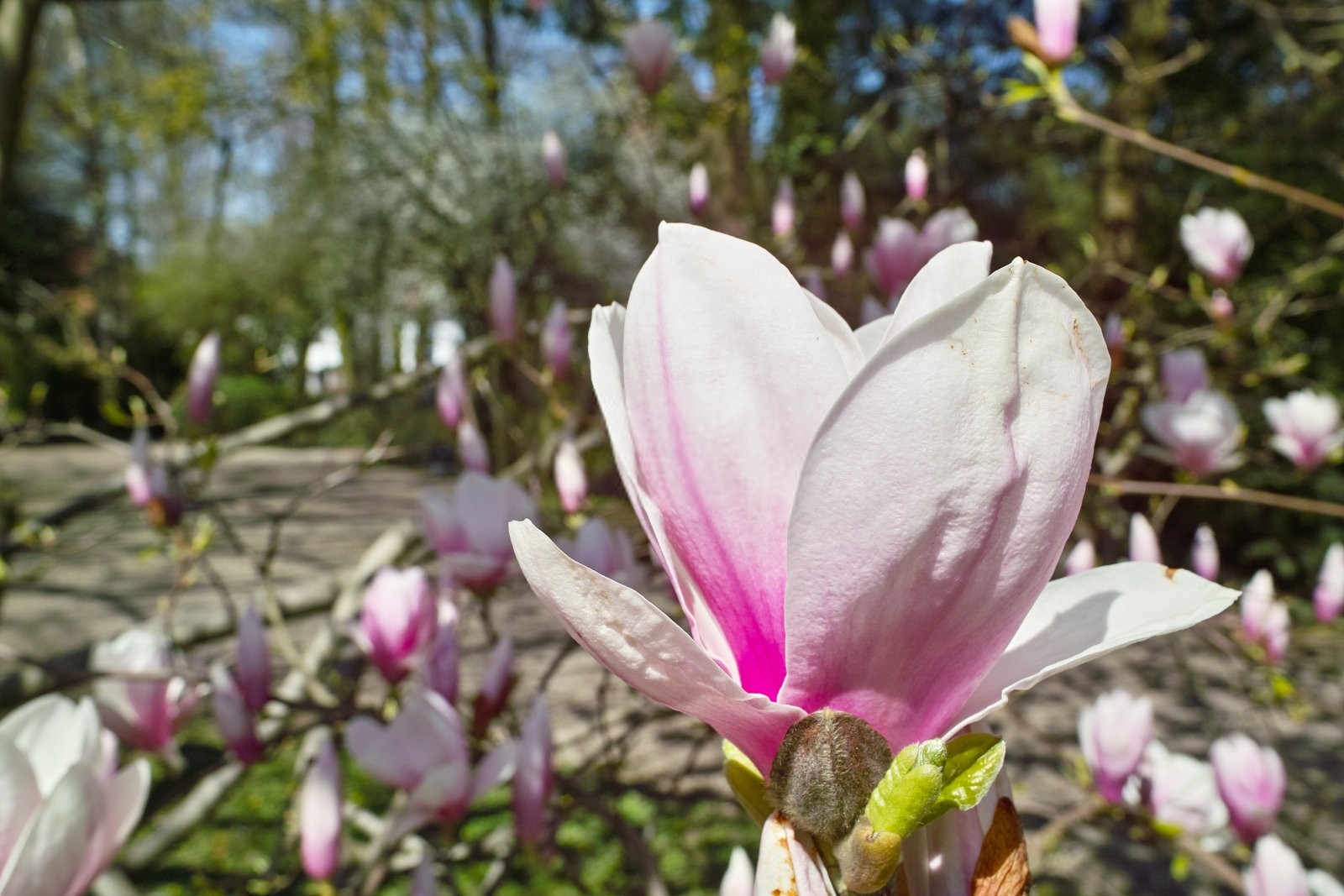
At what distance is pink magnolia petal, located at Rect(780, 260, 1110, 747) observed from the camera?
1.00 ft

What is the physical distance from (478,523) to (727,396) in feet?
3.43

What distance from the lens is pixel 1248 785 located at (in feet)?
3.69

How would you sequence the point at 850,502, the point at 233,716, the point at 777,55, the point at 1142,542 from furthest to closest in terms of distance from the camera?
the point at 777,55 → the point at 1142,542 → the point at 233,716 → the point at 850,502

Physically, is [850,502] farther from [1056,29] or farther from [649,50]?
[649,50]

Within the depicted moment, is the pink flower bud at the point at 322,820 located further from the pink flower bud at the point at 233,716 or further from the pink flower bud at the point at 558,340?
the pink flower bud at the point at 558,340

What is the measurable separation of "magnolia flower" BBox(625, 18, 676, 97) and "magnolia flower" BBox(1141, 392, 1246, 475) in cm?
164

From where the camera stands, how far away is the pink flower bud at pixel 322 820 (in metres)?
0.93

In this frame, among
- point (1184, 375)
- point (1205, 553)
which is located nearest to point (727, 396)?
point (1205, 553)

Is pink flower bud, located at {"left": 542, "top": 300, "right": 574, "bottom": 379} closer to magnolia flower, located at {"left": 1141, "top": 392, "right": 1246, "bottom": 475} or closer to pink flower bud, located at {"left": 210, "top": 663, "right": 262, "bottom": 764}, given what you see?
pink flower bud, located at {"left": 210, "top": 663, "right": 262, "bottom": 764}

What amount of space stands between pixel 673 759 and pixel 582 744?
18.2 inches

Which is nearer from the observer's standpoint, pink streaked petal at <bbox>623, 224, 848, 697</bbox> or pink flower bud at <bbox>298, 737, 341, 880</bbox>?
pink streaked petal at <bbox>623, 224, 848, 697</bbox>

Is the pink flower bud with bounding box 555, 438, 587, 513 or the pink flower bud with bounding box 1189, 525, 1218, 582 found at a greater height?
the pink flower bud with bounding box 555, 438, 587, 513

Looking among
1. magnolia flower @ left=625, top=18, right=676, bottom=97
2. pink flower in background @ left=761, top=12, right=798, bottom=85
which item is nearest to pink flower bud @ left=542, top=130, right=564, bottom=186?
magnolia flower @ left=625, top=18, right=676, bottom=97

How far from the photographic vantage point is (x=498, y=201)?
650cm
